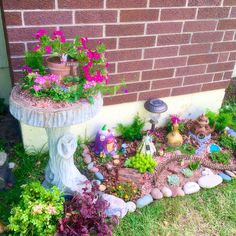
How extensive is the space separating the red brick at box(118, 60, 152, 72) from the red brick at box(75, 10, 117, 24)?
0.43 m

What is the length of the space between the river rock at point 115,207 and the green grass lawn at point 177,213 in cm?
6

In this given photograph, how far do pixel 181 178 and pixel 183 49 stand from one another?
1236mm

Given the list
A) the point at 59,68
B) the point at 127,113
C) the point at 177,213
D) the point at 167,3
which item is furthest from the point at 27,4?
the point at 177,213

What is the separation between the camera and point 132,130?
314 cm

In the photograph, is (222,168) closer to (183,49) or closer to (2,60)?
(183,49)

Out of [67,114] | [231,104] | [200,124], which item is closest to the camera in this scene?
[67,114]

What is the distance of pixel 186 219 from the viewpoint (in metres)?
2.46

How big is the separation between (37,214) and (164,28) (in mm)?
1888

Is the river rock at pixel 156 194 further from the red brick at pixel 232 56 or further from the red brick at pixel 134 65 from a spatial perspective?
the red brick at pixel 232 56

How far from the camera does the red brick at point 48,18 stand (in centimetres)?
231

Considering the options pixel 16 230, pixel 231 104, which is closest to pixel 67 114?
pixel 16 230

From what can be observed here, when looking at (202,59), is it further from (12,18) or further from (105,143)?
(12,18)

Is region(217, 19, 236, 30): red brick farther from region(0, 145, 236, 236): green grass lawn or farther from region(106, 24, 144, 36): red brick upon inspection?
region(0, 145, 236, 236): green grass lawn

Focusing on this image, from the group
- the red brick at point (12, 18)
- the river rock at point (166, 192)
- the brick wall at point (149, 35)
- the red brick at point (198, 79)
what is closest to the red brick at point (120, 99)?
the brick wall at point (149, 35)
